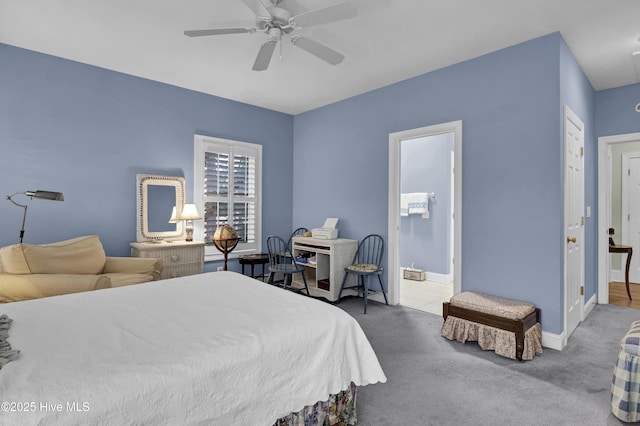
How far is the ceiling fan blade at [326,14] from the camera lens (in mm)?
2092

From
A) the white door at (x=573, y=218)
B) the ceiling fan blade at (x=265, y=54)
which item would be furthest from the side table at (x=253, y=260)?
the white door at (x=573, y=218)

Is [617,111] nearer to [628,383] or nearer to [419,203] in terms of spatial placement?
[419,203]

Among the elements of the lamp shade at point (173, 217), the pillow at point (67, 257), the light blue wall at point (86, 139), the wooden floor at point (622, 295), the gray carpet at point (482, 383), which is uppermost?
the light blue wall at point (86, 139)

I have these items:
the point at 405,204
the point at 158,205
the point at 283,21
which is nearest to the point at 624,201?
the point at 405,204

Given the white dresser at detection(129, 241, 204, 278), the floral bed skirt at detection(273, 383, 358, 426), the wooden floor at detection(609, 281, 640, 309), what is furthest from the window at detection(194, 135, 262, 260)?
the wooden floor at detection(609, 281, 640, 309)

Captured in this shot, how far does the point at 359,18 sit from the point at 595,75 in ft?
9.39

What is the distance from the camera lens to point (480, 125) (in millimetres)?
3328

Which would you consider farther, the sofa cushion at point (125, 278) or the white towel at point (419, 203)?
the white towel at point (419, 203)

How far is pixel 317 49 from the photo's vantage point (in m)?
2.63

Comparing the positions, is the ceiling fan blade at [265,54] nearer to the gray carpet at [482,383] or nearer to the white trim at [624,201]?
the gray carpet at [482,383]

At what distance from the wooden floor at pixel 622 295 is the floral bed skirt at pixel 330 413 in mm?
4224

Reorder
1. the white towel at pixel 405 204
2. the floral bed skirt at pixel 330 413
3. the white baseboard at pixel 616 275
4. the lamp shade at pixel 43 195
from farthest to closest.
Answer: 1. the white towel at pixel 405 204
2. the white baseboard at pixel 616 275
3. the lamp shade at pixel 43 195
4. the floral bed skirt at pixel 330 413

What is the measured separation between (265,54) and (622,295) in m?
5.43

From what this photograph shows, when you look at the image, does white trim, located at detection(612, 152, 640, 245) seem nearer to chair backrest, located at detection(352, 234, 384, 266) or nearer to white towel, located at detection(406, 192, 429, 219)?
white towel, located at detection(406, 192, 429, 219)
